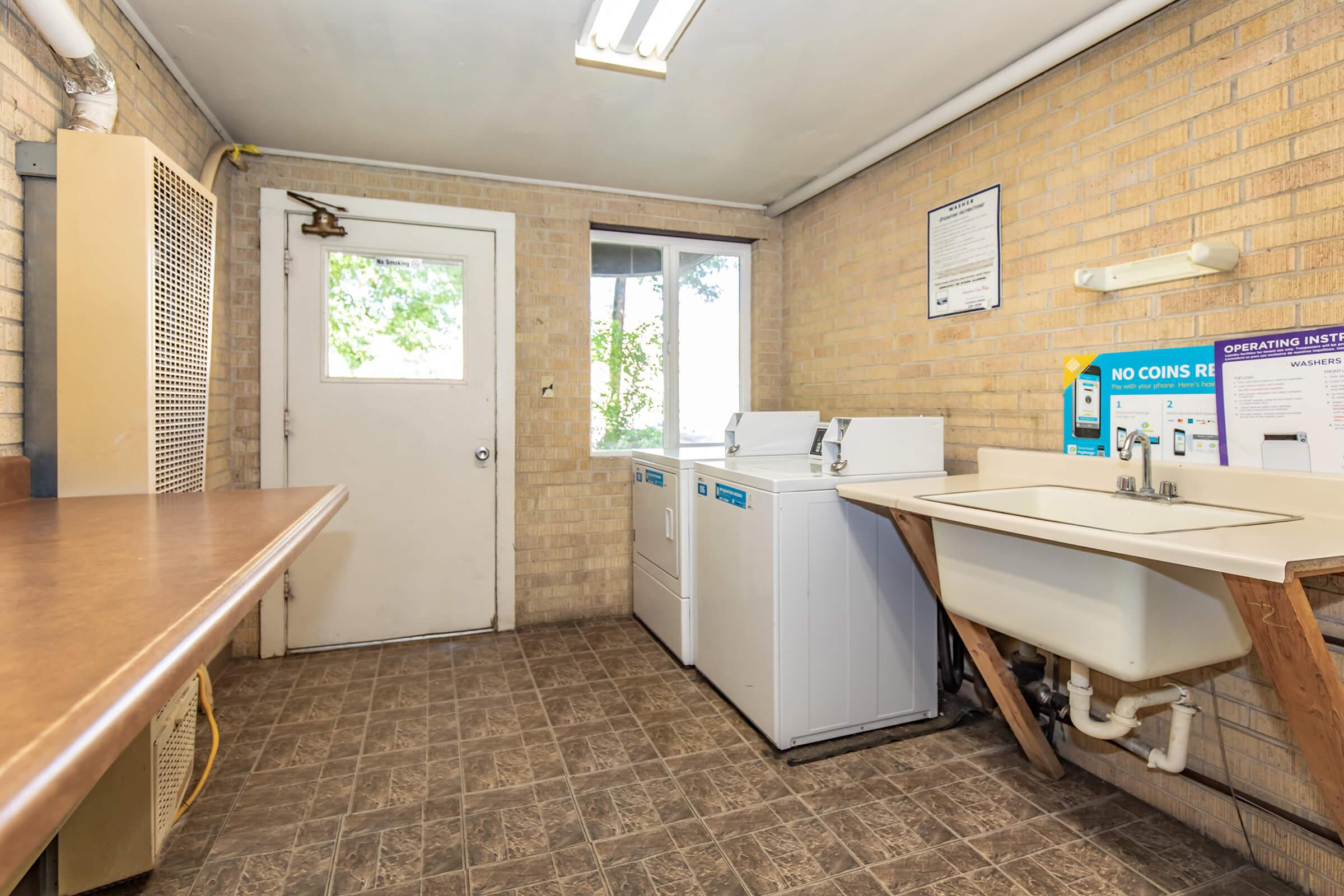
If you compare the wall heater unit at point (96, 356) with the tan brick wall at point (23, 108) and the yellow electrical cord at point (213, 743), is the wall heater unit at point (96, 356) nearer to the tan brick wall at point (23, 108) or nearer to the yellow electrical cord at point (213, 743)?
the tan brick wall at point (23, 108)

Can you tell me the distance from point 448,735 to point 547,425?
1.69 metres

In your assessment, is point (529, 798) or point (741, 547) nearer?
point (529, 798)

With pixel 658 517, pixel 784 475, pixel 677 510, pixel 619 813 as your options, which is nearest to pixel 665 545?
pixel 658 517

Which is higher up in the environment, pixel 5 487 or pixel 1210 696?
pixel 5 487

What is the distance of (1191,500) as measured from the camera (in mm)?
1807

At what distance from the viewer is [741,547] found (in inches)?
98.8

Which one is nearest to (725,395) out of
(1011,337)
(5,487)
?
(1011,337)

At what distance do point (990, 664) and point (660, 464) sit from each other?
169 cm

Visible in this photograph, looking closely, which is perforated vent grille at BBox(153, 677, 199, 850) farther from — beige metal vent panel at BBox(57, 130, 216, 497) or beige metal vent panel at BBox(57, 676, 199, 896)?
beige metal vent panel at BBox(57, 130, 216, 497)

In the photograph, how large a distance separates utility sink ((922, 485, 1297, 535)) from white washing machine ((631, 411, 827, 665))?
1.05 metres

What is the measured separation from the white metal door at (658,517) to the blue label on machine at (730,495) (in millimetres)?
338

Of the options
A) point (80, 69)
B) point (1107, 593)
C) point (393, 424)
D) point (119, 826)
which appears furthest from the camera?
point (393, 424)

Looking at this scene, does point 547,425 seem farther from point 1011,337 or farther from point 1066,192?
point 1066,192

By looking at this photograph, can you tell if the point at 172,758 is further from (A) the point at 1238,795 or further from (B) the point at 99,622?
(A) the point at 1238,795
